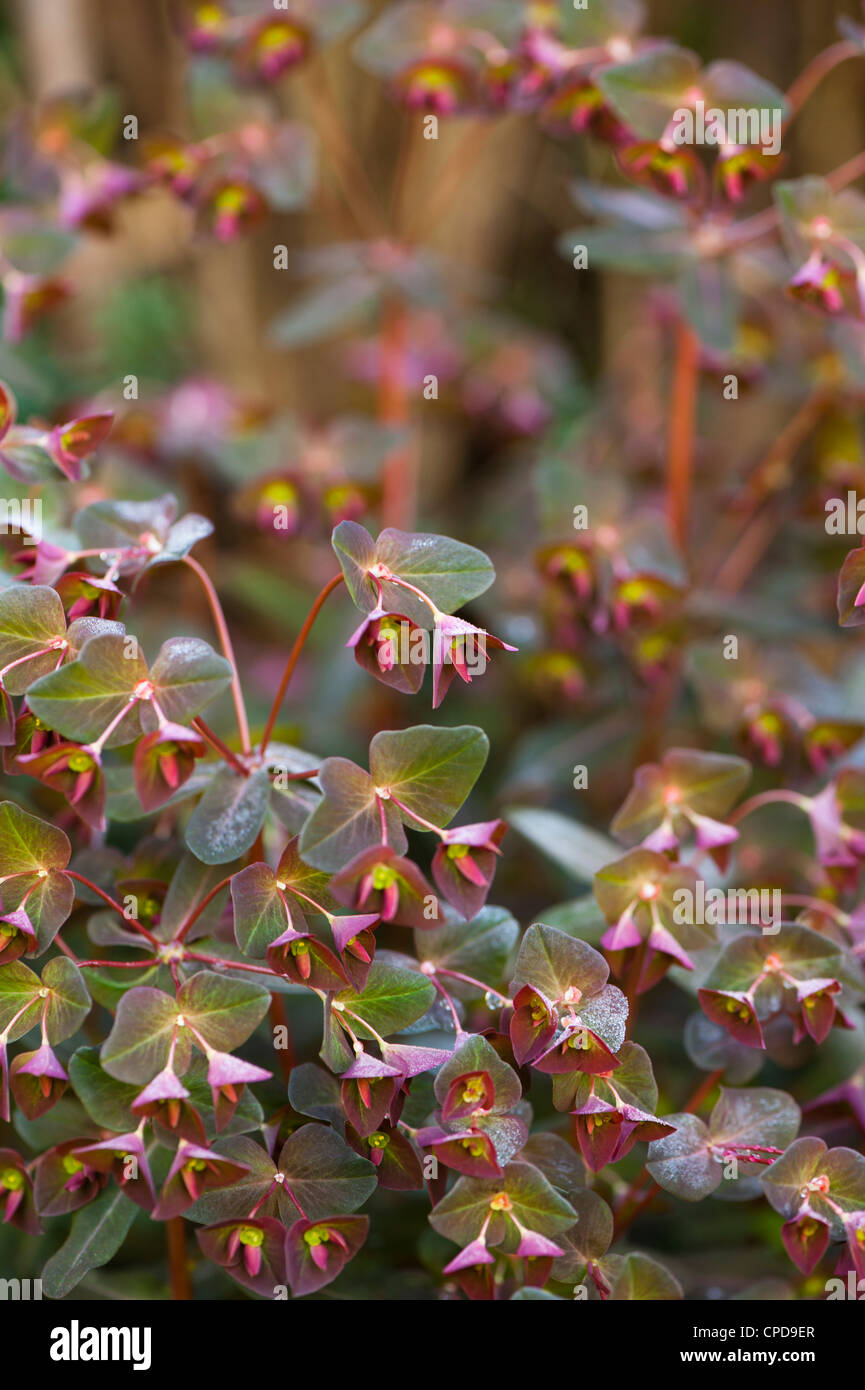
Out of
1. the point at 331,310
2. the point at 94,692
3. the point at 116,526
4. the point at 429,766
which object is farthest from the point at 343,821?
the point at 331,310

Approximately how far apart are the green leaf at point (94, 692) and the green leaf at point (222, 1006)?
0.49 ft

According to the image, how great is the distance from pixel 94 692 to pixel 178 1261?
1.33 feet

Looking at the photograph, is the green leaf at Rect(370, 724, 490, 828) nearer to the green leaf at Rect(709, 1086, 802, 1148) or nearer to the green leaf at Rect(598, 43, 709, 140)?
the green leaf at Rect(709, 1086, 802, 1148)

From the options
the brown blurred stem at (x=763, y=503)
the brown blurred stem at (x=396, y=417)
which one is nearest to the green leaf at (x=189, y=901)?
the brown blurred stem at (x=396, y=417)

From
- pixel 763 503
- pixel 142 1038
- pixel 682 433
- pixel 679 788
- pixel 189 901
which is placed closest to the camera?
pixel 142 1038

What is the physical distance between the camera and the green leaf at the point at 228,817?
2.35 feet

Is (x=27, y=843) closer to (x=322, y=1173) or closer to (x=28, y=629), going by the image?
(x=28, y=629)

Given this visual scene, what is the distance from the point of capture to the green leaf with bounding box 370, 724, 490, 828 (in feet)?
2.24

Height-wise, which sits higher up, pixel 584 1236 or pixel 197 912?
pixel 197 912

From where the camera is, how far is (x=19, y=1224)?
73 cm

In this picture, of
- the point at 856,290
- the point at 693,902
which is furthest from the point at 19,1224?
the point at 856,290

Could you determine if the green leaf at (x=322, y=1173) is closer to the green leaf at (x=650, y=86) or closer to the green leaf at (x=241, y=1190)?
the green leaf at (x=241, y=1190)

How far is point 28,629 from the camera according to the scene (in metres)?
0.70
